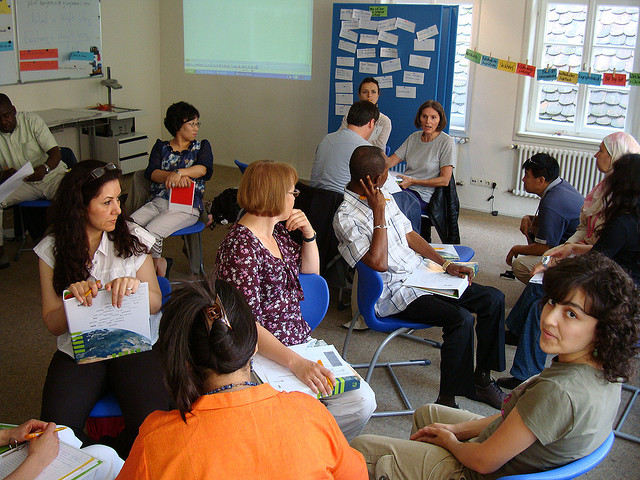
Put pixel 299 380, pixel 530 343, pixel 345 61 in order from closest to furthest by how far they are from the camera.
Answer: pixel 299 380, pixel 530 343, pixel 345 61

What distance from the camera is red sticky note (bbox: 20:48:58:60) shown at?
5.83 m

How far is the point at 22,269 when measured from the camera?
4.39m

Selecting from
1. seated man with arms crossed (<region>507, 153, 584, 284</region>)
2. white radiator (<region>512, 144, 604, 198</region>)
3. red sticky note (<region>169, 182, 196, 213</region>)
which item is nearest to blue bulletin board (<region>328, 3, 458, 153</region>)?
white radiator (<region>512, 144, 604, 198</region>)

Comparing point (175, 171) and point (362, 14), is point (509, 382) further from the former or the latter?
point (362, 14)

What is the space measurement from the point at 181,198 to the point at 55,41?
11.0 feet

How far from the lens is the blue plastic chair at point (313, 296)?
2.45 m

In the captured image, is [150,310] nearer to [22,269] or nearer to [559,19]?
[22,269]

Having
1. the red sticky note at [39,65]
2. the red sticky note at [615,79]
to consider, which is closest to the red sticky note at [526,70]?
the red sticky note at [615,79]

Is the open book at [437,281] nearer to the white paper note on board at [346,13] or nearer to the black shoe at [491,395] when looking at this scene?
the black shoe at [491,395]

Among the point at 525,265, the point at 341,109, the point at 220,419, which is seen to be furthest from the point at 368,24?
the point at 220,419

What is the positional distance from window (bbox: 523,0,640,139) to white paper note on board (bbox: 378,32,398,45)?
4.12ft

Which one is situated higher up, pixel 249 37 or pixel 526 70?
pixel 249 37

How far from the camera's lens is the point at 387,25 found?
5883mm

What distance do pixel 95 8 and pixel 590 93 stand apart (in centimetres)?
499
